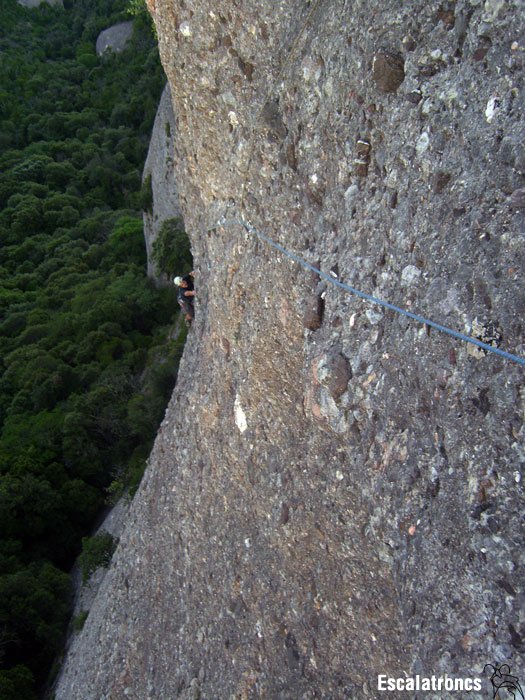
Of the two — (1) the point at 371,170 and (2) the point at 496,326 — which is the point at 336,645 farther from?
(1) the point at 371,170

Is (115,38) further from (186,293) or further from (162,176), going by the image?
(186,293)

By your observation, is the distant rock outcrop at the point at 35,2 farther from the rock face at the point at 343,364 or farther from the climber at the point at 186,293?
the rock face at the point at 343,364

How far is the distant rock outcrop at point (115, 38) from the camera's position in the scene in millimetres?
48219

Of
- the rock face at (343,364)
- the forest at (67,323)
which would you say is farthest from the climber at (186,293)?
the forest at (67,323)

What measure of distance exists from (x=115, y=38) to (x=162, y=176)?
33.2 m

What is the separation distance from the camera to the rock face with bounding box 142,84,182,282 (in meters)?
22.2

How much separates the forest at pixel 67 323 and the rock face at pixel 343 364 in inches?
382

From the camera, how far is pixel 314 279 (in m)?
5.64

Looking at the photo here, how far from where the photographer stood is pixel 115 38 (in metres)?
49.5

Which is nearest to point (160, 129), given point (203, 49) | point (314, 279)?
point (203, 49)

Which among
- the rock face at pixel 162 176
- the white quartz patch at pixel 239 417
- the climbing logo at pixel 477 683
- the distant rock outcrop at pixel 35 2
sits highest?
the distant rock outcrop at pixel 35 2

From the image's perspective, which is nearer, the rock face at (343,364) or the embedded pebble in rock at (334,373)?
the rock face at (343,364)

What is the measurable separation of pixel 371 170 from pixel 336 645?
13.2 feet

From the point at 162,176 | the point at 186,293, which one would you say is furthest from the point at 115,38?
the point at 186,293
